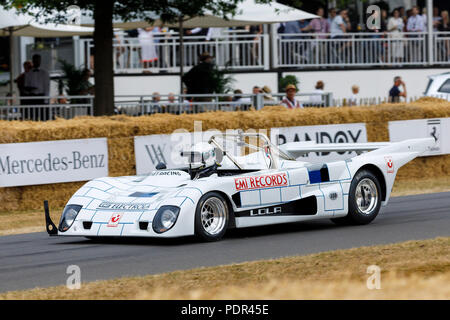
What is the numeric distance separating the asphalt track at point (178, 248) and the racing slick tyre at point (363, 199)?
0.13m

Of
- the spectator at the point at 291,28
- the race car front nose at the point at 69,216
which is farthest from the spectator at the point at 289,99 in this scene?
the spectator at the point at 291,28

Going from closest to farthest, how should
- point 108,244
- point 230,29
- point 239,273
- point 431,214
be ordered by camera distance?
point 239,273 → point 108,244 → point 431,214 → point 230,29

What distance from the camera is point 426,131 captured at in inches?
735

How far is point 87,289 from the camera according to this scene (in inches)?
304

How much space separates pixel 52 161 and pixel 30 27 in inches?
313

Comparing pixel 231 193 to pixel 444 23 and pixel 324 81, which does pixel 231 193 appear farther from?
pixel 444 23

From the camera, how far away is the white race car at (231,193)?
10.3m

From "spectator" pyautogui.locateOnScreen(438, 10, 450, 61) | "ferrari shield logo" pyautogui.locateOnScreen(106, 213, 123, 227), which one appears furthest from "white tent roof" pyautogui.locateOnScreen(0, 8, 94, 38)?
"spectator" pyautogui.locateOnScreen(438, 10, 450, 61)

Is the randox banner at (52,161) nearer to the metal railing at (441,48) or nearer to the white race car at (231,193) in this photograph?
the white race car at (231,193)

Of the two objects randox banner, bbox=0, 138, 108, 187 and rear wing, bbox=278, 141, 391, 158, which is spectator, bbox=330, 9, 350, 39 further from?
rear wing, bbox=278, 141, 391, 158

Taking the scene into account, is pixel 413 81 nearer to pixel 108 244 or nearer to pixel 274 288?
pixel 108 244

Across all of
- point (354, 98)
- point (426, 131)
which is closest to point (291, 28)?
point (354, 98)

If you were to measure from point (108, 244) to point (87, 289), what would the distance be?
3007 mm
